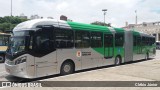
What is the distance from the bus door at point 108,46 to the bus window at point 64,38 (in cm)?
362

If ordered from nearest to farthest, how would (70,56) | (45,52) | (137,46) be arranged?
(45,52) < (70,56) < (137,46)

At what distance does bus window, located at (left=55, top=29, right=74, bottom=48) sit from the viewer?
11808mm

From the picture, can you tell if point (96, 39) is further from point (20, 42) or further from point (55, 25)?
point (20, 42)

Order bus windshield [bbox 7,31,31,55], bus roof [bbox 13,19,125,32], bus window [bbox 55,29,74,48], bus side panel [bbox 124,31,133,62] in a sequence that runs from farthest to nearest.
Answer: bus side panel [bbox 124,31,133,62] < bus window [bbox 55,29,74,48] < bus roof [bbox 13,19,125,32] < bus windshield [bbox 7,31,31,55]

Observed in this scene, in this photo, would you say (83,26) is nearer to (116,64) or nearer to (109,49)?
(109,49)

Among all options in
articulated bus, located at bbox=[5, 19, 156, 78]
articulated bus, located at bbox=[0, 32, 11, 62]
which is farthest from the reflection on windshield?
articulated bus, located at bbox=[0, 32, 11, 62]

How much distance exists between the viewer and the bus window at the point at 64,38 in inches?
465

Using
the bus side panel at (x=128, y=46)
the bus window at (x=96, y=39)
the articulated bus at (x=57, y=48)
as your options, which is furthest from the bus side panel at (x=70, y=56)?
the bus side panel at (x=128, y=46)

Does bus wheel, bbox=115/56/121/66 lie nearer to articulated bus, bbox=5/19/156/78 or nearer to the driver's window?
articulated bus, bbox=5/19/156/78

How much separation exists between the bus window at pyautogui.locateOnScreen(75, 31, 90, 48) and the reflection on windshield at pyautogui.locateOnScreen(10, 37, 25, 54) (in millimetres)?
3310

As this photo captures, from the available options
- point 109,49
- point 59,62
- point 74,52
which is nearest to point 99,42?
point 109,49

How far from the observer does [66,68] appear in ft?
40.6

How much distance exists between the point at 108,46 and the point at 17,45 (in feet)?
23.0

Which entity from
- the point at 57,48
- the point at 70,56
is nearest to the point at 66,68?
the point at 70,56
